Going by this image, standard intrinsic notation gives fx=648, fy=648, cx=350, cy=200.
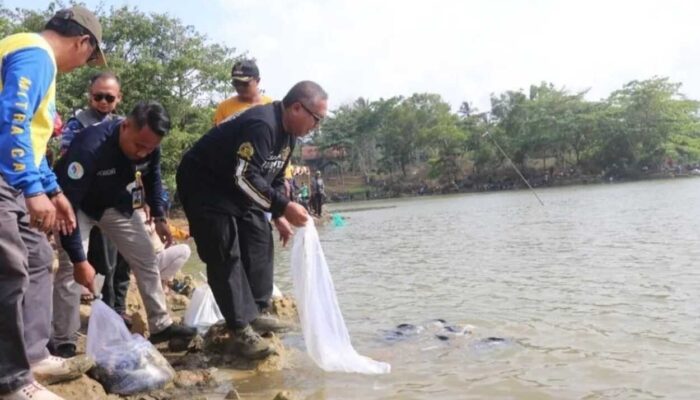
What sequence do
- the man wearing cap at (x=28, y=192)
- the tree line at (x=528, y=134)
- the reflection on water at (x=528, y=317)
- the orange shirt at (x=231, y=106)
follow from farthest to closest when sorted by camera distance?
the tree line at (x=528, y=134)
the orange shirt at (x=231, y=106)
the reflection on water at (x=528, y=317)
the man wearing cap at (x=28, y=192)

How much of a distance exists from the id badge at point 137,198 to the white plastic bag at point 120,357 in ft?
2.84

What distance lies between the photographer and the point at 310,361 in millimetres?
3887

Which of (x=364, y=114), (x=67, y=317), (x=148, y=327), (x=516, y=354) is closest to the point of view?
(x=67, y=317)

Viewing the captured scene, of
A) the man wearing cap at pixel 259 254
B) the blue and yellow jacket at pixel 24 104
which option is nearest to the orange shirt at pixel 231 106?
the man wearing cap at pixel 259 254

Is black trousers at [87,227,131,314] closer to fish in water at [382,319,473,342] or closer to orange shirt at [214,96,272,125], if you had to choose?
orange shirt at [214,96,272,125]

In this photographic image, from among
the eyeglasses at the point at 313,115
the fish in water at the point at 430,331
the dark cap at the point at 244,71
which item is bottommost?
the fish in water at the point at 430,331

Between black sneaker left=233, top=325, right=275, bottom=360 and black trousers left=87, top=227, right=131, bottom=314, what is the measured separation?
116 cm

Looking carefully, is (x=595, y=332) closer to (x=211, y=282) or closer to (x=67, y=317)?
(x=211, y=282)

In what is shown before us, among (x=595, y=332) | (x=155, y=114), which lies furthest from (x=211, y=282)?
(x=595, y=332)

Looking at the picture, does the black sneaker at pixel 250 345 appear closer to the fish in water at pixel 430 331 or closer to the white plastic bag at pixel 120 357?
the white plastic bag at pixel 120 357

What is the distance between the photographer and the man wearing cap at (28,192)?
2.30 m

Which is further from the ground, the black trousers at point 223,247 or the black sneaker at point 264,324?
the black trousers at point 223,247

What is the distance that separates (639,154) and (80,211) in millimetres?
53368

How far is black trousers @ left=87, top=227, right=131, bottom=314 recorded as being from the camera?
4.27 m
